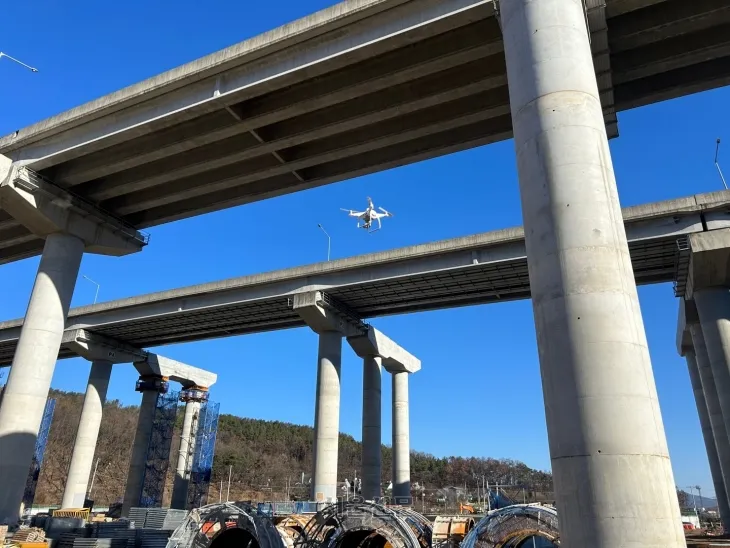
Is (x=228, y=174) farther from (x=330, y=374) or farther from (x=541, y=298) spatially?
(x=541, y=298)

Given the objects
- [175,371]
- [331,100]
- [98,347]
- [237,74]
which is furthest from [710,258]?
[175,371]

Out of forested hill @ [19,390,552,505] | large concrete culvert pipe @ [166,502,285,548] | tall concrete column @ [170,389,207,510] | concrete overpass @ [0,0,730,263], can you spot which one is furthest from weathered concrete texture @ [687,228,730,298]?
forested hill @ [19,390,552,505]

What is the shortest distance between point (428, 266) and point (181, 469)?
3876cm

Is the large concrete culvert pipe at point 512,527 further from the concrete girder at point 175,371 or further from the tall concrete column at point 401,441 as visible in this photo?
the concrete girder at point 175,371

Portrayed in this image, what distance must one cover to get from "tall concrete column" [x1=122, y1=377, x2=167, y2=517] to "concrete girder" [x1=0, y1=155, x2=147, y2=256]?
87.4 feet

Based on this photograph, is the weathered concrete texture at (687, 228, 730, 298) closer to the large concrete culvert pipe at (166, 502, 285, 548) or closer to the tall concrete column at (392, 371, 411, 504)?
the large concrete culvert pipe at (166, 502, 285, 548)

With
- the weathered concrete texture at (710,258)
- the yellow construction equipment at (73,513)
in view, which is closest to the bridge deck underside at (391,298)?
the weathered concrete texture at (710,258)

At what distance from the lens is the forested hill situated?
109 m

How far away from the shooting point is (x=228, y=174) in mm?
24859

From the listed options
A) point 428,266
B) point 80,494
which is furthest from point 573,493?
point 80,494

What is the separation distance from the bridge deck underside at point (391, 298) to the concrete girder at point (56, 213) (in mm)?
10855

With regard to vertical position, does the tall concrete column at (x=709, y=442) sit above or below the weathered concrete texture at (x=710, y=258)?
below

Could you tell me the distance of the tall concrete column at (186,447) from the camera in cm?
5388

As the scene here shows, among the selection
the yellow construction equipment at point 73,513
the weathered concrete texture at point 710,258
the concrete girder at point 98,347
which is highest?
the concrete girder at point 98,347
